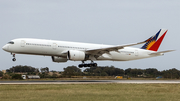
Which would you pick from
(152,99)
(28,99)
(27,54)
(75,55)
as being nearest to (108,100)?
(152,99)

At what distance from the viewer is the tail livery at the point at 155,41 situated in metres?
52.3

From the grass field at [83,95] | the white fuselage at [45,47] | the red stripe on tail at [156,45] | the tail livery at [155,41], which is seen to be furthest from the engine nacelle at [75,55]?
the red stripe on tail at [156,45]

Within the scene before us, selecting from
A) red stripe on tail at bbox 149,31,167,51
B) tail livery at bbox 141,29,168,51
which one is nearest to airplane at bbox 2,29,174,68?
tail livery at bbox 141,29,168,51

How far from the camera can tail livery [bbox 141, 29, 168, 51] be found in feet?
172

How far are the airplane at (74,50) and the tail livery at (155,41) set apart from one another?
3.04 ft

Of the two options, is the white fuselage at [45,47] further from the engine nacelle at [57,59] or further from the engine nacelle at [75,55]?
the engine nacelle at [57,59]

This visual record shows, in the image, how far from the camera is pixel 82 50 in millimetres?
44688

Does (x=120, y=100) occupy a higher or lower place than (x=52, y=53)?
lower

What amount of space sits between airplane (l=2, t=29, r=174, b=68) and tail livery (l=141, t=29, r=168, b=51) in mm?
928

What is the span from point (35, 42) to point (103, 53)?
38.8 ft

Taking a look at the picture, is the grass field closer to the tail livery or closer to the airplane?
the airplane

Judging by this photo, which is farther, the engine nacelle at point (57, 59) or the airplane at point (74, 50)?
the engine nacelle at point (57, 59)

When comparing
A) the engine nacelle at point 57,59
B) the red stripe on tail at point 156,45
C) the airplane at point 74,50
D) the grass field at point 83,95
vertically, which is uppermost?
the red stripe on tail at point 156,45

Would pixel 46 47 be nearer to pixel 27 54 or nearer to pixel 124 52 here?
pixel 27 54
